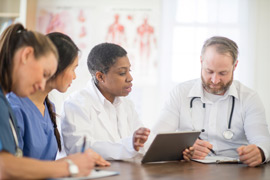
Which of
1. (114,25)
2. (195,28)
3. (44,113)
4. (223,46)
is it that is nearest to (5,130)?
(44,113)

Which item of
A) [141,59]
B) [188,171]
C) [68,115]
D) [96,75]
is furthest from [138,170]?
[141,59]

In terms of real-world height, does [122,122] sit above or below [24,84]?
below

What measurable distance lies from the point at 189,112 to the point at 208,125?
15 centimetres

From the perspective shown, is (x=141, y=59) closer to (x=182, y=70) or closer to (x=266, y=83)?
(x=182, y=70)

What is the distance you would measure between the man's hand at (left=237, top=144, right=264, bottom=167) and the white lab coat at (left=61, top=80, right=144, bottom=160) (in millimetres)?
546

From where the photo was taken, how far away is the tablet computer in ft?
5.79

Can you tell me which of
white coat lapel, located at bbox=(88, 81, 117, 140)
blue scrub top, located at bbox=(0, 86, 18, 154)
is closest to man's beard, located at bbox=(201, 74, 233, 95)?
white coat lapel, located at bbox=(88, 81, 117, 140)

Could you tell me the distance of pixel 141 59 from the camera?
13.9ft

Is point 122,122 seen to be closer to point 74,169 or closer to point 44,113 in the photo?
point 44,113

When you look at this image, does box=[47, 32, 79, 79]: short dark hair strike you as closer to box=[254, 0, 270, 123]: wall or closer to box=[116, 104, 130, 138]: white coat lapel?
box=[116, 104, 130, 138]: white coat lapel

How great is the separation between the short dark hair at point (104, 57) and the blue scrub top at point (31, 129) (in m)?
0.65

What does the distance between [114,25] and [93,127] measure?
230cm

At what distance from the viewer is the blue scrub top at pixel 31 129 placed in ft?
5.28

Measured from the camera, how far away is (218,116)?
246cm
